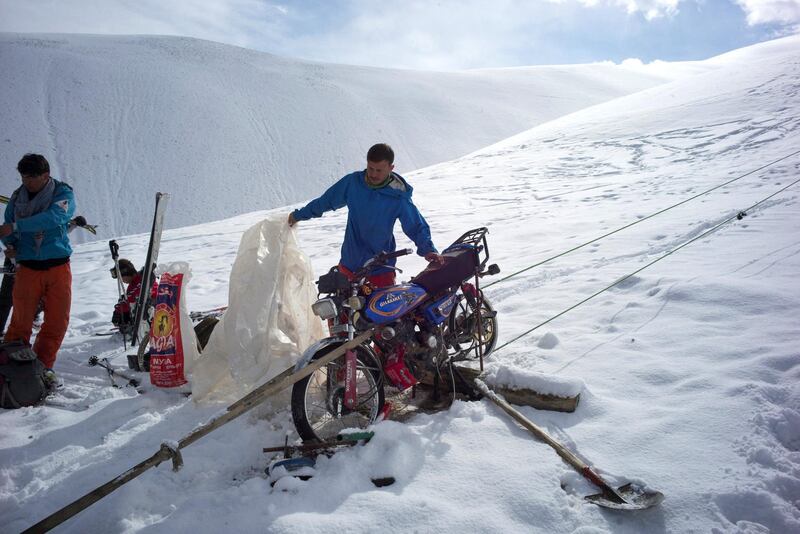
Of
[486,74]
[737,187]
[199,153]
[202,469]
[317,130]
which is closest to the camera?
[202,469]

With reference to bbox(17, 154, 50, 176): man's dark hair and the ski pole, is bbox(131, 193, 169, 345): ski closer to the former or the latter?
the ski pole

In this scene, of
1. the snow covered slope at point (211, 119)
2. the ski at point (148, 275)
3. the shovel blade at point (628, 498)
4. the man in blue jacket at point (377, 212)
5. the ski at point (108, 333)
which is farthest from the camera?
the snow covered slope at point (211, 119)

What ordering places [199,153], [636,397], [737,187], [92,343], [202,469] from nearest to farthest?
[202,469], [636,397], [92,343], [737,187], [199,153]

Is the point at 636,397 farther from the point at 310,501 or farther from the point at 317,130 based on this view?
the point at 317,130

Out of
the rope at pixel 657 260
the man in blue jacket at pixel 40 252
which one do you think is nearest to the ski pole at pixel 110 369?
the man in blue jacket at pixel 40 252

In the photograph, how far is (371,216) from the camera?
11.1 feet

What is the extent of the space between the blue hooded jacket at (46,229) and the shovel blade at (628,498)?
4.11 m

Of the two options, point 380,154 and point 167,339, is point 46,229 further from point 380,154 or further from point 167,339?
point 380,154

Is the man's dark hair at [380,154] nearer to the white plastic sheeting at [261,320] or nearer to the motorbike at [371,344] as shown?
the motorbike at [371,344]

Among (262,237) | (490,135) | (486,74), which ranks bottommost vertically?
(262,237)

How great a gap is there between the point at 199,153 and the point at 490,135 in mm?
20365

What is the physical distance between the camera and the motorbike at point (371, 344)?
2.76 m

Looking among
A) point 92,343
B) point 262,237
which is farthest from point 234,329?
point 92,343

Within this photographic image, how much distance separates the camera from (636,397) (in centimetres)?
297
